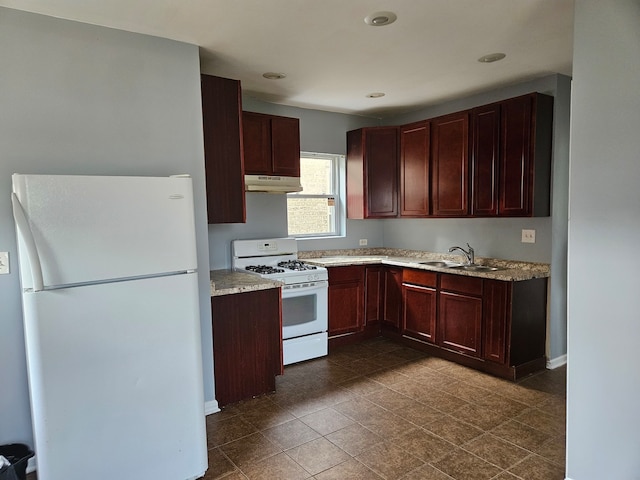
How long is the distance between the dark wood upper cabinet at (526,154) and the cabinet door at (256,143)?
2.07 meters

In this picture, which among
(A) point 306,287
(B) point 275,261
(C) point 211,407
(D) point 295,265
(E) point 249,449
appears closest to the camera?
(E) point 249,449

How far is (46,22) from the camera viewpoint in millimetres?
2172

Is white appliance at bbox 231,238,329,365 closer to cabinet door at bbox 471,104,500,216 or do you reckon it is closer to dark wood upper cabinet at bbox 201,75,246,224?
dark wood upper cabinet at bbox 201,75,246,224

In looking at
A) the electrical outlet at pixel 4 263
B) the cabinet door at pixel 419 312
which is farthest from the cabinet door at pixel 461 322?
the electrical outlet at pixel 4 263

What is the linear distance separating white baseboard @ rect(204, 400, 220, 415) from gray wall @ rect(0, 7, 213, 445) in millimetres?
1015

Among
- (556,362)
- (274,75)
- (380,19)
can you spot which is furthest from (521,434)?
(274,75)

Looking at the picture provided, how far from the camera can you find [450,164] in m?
3.86

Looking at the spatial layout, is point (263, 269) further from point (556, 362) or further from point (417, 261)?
point (556, 362)

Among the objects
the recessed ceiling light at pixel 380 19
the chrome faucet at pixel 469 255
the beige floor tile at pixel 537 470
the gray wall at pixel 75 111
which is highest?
the recessed ceiling light at pixel 380 19

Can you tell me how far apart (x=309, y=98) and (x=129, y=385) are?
310 cm

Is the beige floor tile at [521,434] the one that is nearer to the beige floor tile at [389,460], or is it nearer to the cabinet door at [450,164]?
the beige floor tile at [389,460]

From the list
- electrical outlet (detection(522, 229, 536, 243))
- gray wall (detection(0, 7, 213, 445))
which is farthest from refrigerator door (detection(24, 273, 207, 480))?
electrical outlet (detection(522, 229, 536, 243))

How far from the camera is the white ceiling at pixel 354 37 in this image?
7.00 feet

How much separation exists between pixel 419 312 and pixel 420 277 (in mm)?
354
